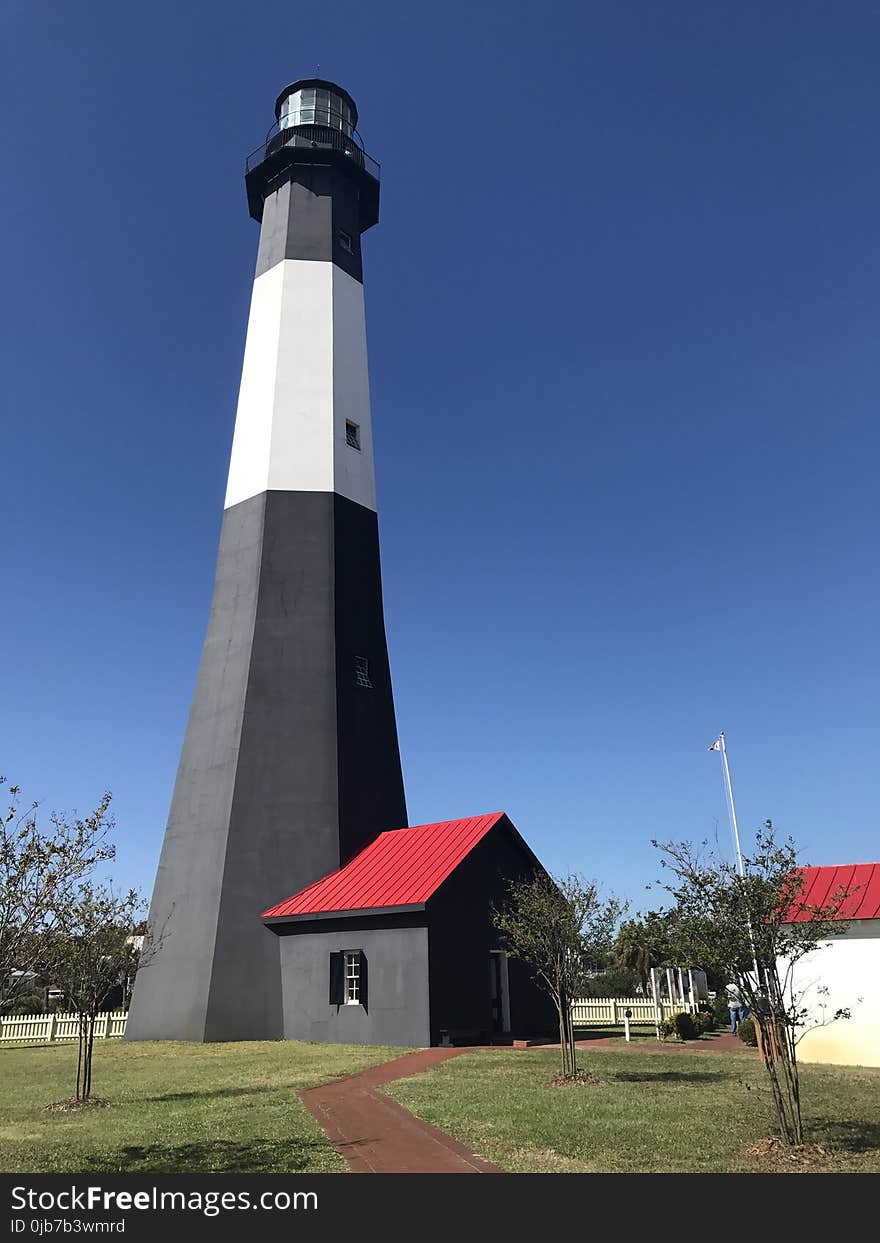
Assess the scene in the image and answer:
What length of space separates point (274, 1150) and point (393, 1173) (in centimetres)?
197

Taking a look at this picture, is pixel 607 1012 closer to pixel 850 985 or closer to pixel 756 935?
pixel 850 985

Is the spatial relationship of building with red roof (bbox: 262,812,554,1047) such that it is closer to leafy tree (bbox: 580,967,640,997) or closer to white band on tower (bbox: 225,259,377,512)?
white band on tower (bbox: 225,259,377,512)

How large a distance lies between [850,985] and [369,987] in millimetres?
12279

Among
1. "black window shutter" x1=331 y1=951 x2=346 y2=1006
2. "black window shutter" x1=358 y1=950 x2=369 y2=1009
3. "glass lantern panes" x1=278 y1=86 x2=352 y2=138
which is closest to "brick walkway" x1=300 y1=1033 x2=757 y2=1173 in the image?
"black window shutter" x1=358 y1=950 x2=369 y2=1009

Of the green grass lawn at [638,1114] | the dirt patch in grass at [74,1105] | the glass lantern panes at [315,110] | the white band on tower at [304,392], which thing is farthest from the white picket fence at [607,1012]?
the glass lantern panes at [315,110]

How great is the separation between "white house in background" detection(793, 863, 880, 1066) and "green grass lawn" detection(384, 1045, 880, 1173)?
139 cm

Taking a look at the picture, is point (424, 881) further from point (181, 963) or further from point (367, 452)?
point (367, 452)

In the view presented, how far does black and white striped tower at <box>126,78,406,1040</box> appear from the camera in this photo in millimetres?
26016

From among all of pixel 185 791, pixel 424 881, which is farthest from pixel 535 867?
pixel 185 791

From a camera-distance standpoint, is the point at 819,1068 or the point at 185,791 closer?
the point at 819,1068

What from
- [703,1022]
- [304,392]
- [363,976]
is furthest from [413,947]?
[304,392]

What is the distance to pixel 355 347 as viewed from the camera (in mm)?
33312

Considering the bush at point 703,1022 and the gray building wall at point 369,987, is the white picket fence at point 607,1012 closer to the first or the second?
the bush at point 703,1022

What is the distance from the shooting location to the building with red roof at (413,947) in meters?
23.0
